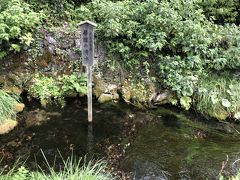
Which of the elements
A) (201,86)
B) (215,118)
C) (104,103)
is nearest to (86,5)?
(104,103)

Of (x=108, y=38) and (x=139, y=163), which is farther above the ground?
(x=108, y=38)

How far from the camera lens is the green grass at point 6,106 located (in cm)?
752

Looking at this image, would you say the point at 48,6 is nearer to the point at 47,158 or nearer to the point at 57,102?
the point at 57,102

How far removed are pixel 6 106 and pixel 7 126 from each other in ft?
1.41

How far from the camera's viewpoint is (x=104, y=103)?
29.2 feet

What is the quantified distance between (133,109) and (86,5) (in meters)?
3.43

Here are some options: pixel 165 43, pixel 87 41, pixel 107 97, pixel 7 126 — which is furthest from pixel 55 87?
pixel 165 43

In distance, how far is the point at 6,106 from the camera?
302 inches

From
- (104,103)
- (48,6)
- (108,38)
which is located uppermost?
(48,6)

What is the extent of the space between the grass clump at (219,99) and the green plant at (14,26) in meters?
4.32

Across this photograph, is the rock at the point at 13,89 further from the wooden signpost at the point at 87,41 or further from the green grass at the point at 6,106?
the wooden signpost at the point at 87,41

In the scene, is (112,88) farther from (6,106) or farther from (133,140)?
(6,106)

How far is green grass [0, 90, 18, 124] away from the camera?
7522 mm

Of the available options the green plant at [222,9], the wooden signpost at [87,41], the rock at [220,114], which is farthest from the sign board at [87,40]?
the green plant at [222,9]
